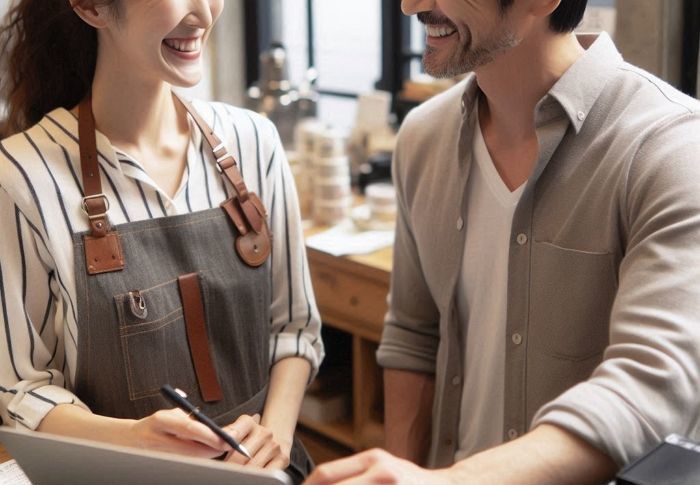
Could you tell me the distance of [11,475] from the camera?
138cm

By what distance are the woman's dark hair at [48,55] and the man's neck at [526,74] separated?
1.96ft

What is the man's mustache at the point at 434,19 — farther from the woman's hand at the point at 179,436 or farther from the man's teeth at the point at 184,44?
the woman's hand at the point at 179,436

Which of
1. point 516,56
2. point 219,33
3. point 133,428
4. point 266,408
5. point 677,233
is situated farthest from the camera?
point 219,33

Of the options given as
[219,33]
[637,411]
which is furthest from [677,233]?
[219,33]

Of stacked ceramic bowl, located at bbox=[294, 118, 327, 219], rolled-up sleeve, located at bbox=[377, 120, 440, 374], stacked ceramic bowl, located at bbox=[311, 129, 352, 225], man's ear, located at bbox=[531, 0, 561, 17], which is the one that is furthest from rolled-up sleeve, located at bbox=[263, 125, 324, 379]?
stacked ceramic bowl, located at bbox=[294, 118, 327, 219]

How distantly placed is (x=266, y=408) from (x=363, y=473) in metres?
0.62

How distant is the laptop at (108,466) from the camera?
922mm

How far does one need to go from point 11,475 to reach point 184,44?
658 mm

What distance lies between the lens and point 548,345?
4.56 ft

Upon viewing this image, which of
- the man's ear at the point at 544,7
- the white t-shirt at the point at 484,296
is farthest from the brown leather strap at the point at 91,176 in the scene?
the man's ear at the point at 544,7

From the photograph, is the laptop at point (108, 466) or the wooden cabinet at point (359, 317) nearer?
the laptop at point (108, 466)

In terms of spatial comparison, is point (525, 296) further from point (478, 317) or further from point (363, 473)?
point (363, 473)

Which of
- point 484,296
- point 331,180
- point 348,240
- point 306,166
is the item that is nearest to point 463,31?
point 484,296

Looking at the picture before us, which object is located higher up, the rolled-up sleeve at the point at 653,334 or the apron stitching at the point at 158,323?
the rolled-up sleeve at the point at 653,334
